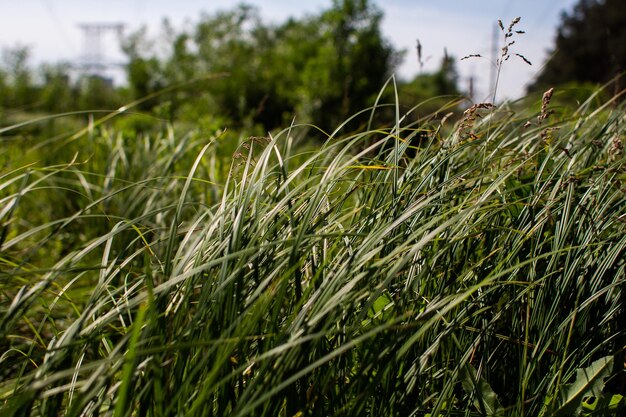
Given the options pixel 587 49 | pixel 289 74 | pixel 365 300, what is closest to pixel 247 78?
pixel 289 74

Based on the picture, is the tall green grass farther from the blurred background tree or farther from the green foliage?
the green foliage

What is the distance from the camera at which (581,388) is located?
143 centimetres

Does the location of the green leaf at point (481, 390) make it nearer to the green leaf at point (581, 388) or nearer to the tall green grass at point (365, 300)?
the tall green grass at point (365, 300)

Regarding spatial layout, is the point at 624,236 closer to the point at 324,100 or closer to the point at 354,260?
the point at 354,260

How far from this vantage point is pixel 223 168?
378 cm

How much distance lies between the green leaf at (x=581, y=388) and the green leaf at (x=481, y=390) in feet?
0.44

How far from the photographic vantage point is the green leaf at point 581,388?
1.43 meters

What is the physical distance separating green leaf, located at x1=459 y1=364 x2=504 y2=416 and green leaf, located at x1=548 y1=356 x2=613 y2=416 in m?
0.13

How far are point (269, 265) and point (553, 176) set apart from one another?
87cm

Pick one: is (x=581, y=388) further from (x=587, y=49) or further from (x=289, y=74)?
(x=587, y=49)

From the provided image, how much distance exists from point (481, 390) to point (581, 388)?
0.23 m

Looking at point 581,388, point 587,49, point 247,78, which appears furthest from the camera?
point 587,49

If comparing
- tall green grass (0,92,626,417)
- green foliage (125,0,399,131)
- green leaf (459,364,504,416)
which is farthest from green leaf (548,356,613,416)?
green foliage (125,0,399,131)

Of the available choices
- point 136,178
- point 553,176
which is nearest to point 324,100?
point 136,178
